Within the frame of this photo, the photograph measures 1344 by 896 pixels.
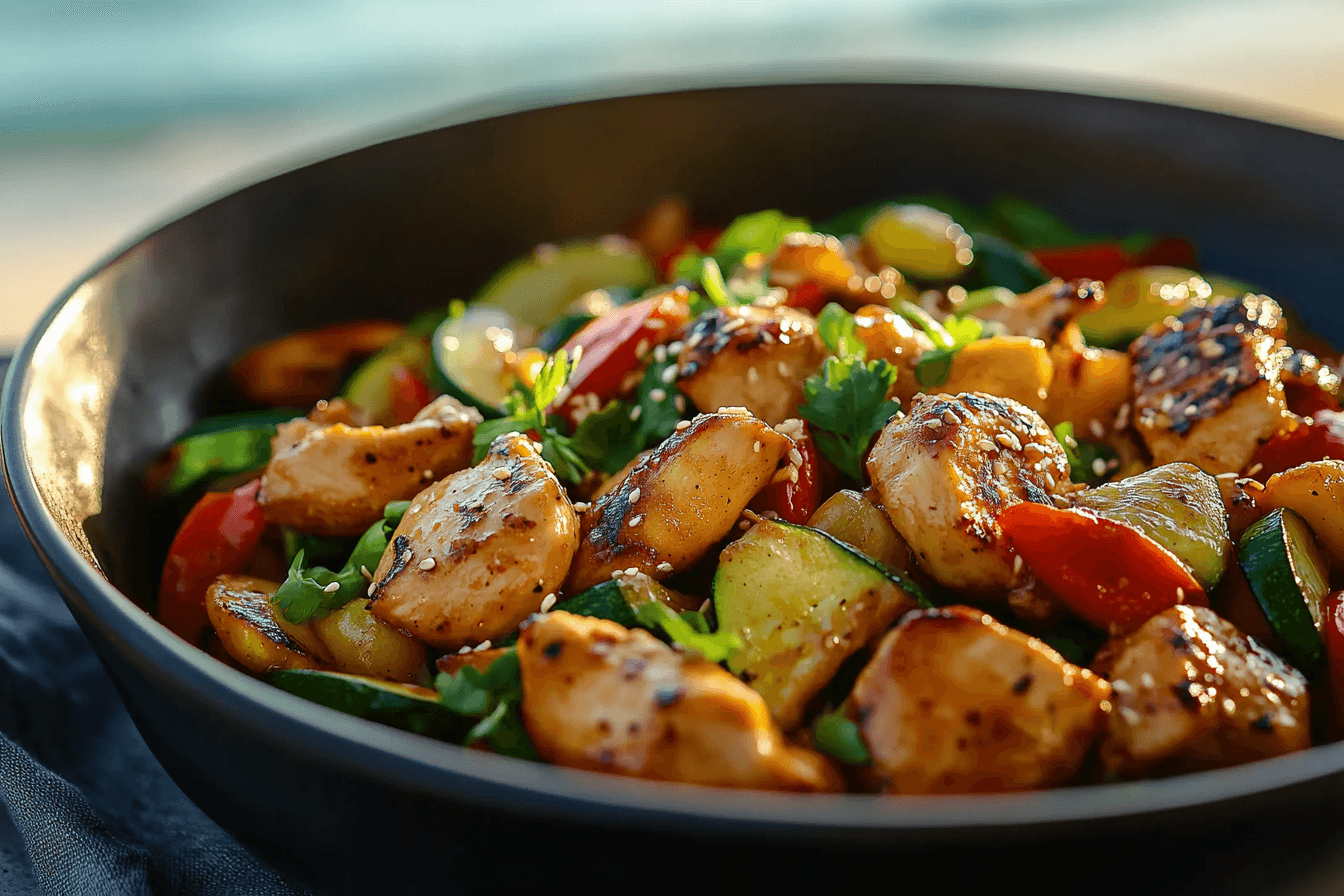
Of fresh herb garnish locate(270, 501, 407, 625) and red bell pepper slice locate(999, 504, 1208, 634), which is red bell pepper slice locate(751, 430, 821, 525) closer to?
red bell pepper slice locate(999, 504, 1208, 634)

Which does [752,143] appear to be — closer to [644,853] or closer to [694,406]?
[694,406]

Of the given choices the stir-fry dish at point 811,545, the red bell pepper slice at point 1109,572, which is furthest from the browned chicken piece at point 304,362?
the red bell pepper slice at point 1109,572

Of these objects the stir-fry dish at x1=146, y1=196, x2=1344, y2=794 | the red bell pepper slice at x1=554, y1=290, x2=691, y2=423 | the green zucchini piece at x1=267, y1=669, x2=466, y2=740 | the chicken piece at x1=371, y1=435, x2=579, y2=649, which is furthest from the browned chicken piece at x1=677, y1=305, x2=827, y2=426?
the green zucchini piece at x1=267, y1=669, x2=466, y2=740

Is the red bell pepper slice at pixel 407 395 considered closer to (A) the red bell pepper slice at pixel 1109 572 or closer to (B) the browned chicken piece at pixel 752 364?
(B) the browned chicken piece at pixel 752 364

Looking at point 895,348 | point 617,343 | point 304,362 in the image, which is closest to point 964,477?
point 895,348

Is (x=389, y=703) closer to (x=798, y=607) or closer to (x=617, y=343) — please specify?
(x=798, y=607)
